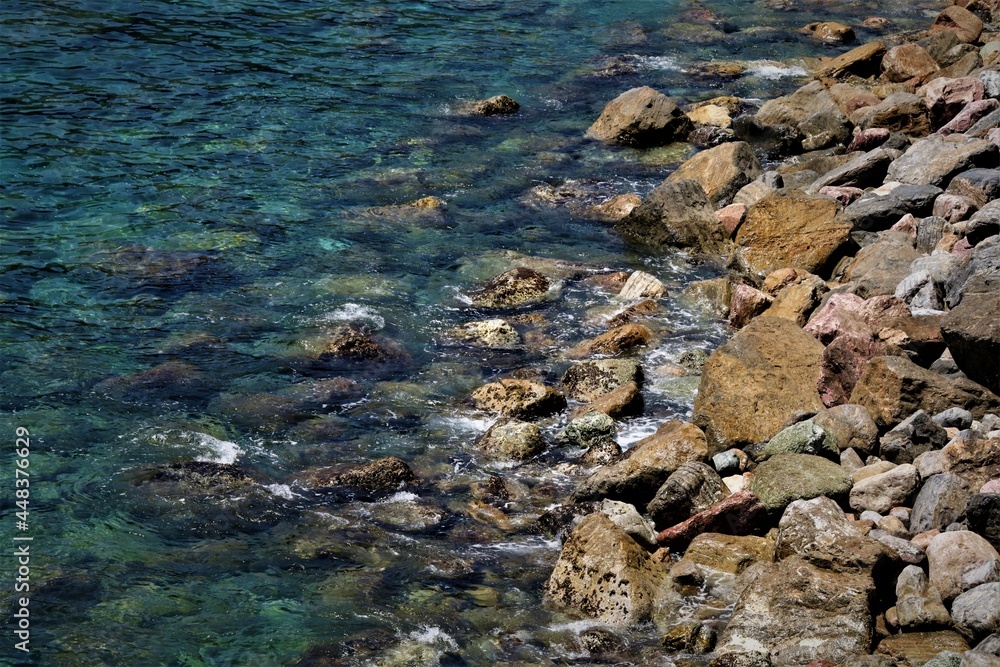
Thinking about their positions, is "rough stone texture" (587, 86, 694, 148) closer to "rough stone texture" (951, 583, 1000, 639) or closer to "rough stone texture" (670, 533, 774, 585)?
"rough stone texture" (670, 533, 774, 585)

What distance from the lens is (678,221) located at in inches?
541

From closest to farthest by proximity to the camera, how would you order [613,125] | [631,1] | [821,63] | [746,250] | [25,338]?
[25,338] → [746,250] → [613,125] → [821,63] → [631,1]

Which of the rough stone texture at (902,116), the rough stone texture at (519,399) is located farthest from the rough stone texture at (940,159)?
the rough stone texture at (519,399)

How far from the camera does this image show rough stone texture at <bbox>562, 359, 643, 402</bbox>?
1055cm

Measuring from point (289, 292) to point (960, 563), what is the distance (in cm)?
803

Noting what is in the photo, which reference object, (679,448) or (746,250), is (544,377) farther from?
(746,250)

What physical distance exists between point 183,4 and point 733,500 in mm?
19157

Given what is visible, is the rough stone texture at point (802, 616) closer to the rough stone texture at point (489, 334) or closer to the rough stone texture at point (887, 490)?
the rough stone texture at point (887, 490)

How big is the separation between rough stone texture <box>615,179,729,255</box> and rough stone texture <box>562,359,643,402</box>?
3456 millimetres

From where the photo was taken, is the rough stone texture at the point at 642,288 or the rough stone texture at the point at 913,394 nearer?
the rough stone texture at the point at 913,394

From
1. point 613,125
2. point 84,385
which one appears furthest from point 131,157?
point 613,125

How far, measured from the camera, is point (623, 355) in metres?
Result: 11.3

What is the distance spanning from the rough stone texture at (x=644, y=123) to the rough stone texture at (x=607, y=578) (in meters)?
10.8

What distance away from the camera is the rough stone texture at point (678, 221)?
44.8ft
